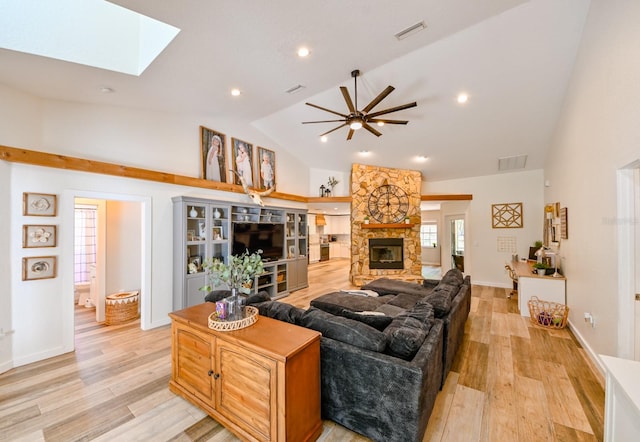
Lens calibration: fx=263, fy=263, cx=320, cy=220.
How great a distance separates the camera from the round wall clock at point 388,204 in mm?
6977

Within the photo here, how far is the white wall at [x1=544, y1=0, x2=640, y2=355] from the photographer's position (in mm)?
2234

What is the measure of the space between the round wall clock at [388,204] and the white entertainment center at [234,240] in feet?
6.39

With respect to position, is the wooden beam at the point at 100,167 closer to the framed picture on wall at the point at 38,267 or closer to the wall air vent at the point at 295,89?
the framed picture on wall at the point at 38,267

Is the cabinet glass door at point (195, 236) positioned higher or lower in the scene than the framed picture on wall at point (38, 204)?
lower

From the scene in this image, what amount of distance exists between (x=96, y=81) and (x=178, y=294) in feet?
9.66

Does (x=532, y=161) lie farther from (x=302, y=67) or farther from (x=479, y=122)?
(x=302, y=67)

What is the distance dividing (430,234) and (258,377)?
10.1 m

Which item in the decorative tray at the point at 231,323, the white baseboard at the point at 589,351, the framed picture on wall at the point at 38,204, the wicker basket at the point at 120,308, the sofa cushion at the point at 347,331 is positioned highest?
the framed picture on wall at the point at 38,204

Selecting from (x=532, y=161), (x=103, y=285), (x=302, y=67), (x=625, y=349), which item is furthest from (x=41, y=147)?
(x=532, y=161)


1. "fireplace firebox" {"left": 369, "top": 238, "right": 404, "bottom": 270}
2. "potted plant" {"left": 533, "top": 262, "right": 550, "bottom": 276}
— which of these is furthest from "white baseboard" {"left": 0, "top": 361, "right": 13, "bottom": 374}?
"potted plant" {"left": 533, "top": 262, "right": 550, "bottom": 276}

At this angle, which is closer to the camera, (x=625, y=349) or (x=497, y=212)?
(x=625, y=349)

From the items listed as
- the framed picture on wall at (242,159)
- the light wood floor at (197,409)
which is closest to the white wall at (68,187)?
the light wood floor at (197,409)

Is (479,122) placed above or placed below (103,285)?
above

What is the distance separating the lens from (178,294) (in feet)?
13.4
